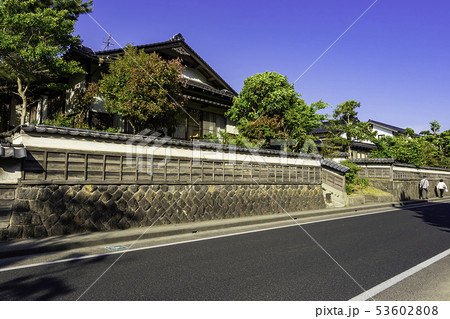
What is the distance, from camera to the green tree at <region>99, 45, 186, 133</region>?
1166 cm

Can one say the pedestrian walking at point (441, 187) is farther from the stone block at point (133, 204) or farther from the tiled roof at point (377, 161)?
the stone block at point (133, 204)

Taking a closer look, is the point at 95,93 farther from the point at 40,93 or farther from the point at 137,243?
the point at 137,243

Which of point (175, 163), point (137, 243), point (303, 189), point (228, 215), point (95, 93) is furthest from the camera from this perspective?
point (303, 189)

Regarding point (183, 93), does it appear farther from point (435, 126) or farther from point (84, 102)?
point (435, 126)

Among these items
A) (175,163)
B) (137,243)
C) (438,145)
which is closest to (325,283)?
(137,243)

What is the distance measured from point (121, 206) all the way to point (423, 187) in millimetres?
22857

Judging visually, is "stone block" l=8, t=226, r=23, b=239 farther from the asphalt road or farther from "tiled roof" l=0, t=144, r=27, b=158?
the asphalt road

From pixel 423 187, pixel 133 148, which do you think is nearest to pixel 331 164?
pixel 423 187

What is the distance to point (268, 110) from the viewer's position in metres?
16.1

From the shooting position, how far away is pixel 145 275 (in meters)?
4.51

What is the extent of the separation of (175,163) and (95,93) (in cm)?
627

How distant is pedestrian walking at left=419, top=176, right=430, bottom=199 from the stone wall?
1614cm

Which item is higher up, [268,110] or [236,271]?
[268,110]

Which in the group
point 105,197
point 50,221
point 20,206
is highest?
point 105,197
